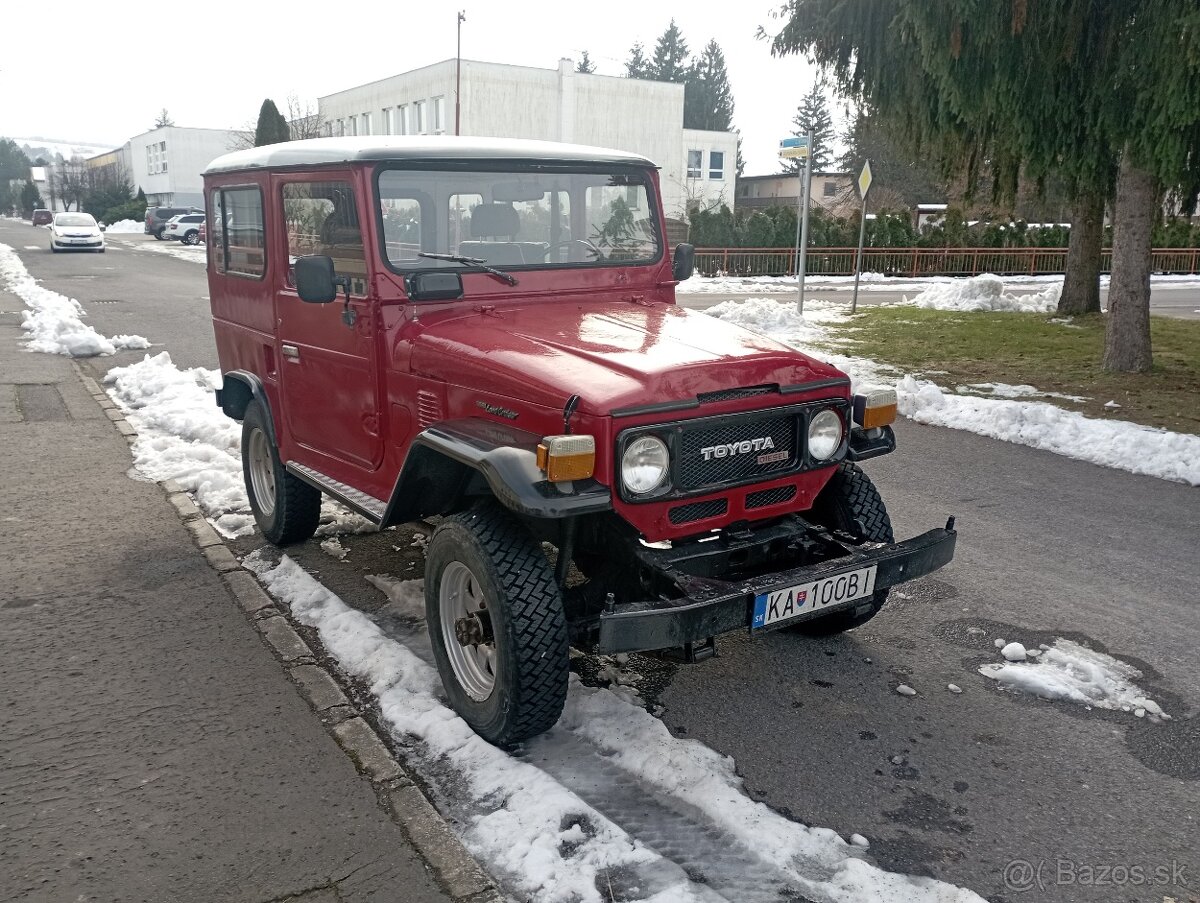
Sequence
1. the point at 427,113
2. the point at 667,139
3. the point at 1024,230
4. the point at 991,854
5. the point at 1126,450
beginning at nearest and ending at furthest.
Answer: the point at 991,854
the point at 1126,450
the point at 1024,230
the point at 427,113
the point at 667,139

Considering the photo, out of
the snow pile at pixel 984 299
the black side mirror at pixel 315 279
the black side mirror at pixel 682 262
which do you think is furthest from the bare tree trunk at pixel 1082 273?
the black side mirror at pixel 315 279

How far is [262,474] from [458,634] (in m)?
2.80

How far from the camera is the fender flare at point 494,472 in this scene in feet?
10.9

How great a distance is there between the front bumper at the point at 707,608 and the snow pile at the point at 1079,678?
867 millimetres

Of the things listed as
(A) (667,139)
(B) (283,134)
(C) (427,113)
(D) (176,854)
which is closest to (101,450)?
(D) (176,854)

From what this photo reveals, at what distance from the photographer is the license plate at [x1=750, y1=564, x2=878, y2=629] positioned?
3.48 meters

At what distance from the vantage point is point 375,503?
462 centimetres

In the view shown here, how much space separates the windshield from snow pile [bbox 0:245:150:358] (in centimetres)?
1071

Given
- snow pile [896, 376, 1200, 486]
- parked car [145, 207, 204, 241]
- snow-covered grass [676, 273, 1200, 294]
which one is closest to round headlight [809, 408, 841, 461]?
snow pile [896, 376, 1200, 486]

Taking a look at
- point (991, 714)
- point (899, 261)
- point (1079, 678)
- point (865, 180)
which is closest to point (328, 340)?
point (991, 714)

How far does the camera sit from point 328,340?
188 inches

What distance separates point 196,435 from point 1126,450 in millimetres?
7728

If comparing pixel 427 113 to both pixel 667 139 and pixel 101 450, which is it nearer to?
pixel 667 139

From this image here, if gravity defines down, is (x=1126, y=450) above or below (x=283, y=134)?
below
